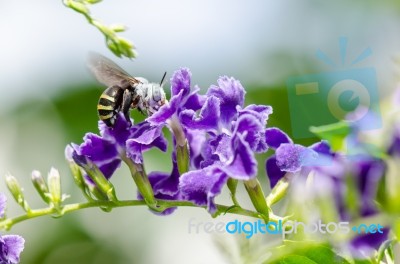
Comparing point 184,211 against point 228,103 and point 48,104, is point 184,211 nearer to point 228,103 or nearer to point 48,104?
point 48,104

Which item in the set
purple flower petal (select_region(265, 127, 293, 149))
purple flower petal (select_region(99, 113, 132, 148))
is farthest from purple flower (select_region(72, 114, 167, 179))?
purple flower petal (select_region(265, 127, 293, 149))

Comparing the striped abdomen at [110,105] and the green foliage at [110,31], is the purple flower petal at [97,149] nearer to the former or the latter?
the striped abdomen at [110,105]

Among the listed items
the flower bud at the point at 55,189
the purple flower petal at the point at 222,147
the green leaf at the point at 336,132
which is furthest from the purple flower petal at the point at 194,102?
the green leaf at the point at 336,132

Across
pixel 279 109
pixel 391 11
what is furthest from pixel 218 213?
pixel 391 11

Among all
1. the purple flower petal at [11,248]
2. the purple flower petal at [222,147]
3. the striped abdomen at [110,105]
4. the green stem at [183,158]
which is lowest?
the purple flower petal at [11,248]

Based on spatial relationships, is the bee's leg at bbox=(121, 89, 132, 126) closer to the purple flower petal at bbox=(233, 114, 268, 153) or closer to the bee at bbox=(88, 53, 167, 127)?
the bee at bbox=(88, 53, 167, 127)

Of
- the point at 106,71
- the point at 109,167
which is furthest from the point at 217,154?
the point at 106,71

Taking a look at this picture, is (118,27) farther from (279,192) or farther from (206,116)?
(279,192)
